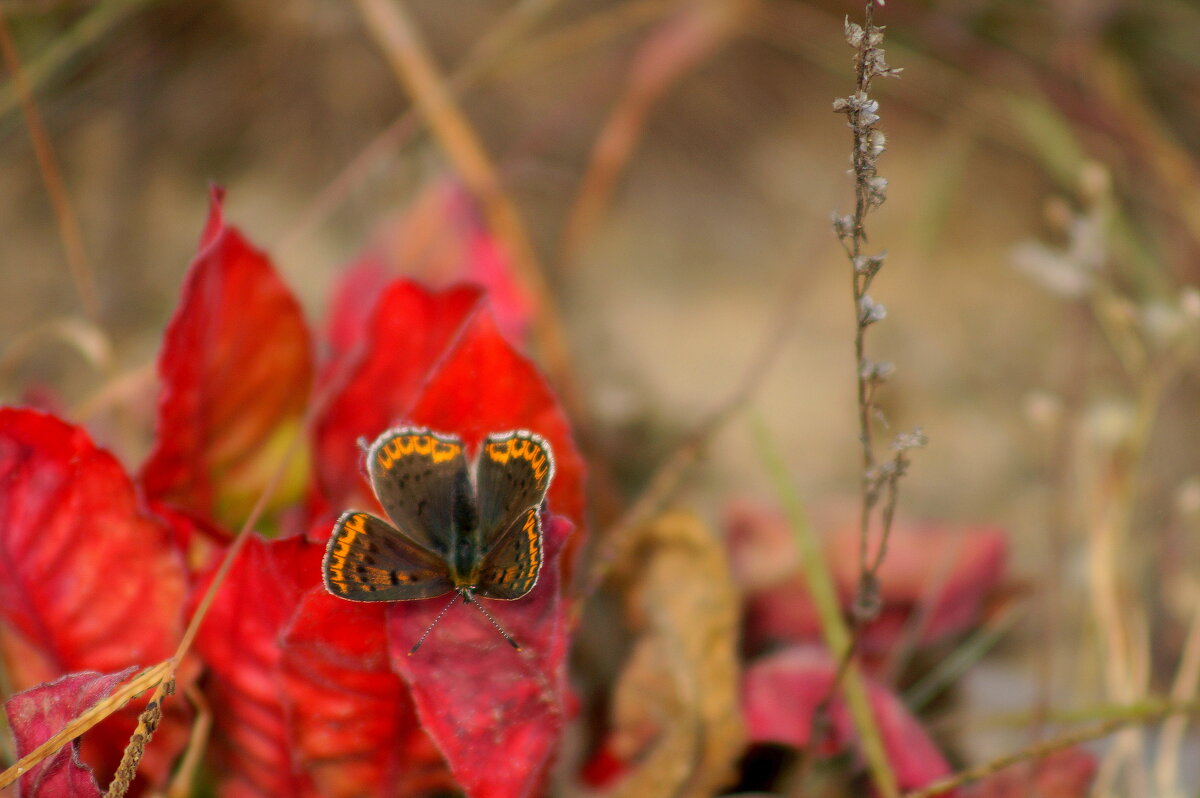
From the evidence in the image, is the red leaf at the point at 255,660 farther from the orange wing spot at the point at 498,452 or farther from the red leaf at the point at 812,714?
the red leaf at the point at 812,714

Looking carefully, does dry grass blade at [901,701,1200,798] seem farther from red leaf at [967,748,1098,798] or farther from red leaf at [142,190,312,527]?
red leaf at [142,190,312,527]

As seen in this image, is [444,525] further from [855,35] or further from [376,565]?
[855,35]

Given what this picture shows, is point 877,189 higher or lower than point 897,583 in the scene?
higher

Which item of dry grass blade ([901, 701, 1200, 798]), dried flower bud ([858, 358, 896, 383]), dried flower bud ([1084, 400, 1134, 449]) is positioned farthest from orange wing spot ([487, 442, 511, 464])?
dried flower bud ([1084, 400, 1134, 449])

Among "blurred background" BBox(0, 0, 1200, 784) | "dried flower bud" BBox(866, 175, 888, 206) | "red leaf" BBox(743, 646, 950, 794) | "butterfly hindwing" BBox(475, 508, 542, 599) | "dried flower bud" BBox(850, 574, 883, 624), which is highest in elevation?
"blurred background" BBox(0, 0, 1200, 784)

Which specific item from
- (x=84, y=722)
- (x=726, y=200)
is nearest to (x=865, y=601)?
(x=84, y=722)

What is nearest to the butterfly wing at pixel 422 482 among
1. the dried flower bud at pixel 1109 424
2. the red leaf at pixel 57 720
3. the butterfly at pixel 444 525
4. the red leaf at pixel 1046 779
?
the butterfly at pixel 444 525

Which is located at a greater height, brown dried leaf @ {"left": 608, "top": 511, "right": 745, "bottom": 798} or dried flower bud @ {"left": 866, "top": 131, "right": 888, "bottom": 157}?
dried flower bud @ {"left": 866, "top": 131, "right": 888, "bottom": 157}
